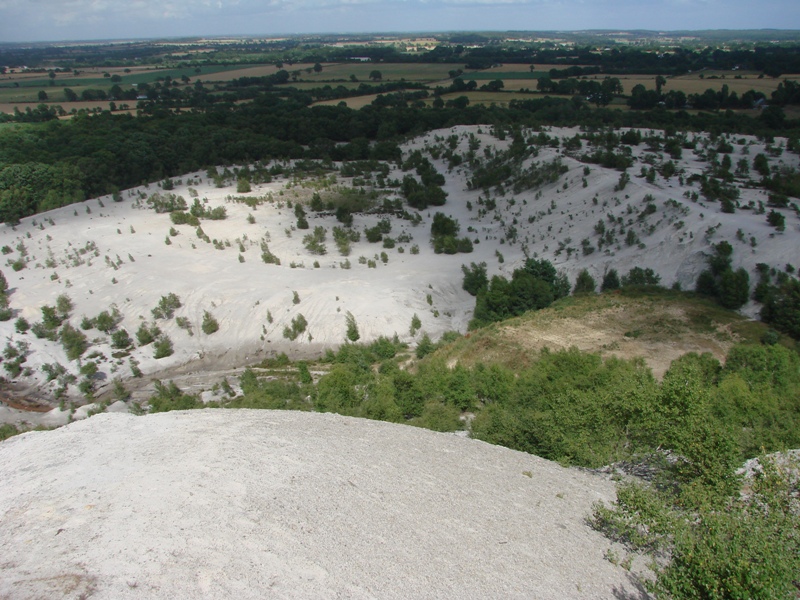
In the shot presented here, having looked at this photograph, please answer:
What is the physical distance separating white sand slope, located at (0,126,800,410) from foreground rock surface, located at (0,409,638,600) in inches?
579

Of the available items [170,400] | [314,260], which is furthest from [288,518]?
[314,260]

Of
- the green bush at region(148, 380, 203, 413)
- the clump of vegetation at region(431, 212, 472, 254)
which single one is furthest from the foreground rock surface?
the clump of vegetation at region(431, 212, 472, 254)

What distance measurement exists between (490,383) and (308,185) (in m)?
37.8

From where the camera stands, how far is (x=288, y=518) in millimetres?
10742

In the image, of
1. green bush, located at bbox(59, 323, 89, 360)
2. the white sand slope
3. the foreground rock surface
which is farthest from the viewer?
the white sand slope

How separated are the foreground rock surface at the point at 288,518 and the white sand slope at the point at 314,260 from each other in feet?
48.3

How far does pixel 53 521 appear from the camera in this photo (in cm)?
1025

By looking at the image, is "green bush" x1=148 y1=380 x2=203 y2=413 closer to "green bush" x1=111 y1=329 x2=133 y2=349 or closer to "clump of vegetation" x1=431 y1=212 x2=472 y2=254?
"green bush" x1=111 y1=329 x2=133 y2=349

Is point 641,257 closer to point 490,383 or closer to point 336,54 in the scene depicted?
point 490,383

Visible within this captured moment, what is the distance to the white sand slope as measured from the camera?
96.6 feet

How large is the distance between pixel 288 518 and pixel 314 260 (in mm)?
27769

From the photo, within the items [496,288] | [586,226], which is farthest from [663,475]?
[586,226]

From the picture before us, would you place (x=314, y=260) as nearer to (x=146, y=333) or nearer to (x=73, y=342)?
(x=146, y=333)

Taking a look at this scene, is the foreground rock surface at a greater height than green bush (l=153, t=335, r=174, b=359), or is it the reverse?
the foreground rock surface
